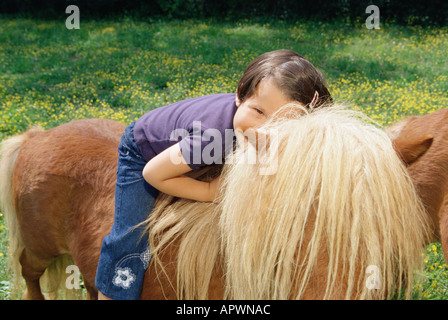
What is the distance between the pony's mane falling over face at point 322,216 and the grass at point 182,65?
2.30 m

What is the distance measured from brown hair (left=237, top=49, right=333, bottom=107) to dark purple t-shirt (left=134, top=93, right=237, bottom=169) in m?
0.17

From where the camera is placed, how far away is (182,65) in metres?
8.98

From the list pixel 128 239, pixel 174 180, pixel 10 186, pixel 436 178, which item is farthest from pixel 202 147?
pixel 10 186

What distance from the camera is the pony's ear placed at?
1489 mm

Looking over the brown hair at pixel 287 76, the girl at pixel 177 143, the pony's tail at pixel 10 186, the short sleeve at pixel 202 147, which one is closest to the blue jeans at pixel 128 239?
the girl at pixel 177 143

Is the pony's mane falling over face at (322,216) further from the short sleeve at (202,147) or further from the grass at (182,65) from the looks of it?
the grass at (182,65)

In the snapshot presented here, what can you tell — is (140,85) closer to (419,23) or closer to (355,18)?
(355,18)

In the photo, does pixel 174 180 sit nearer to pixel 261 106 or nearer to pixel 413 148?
pixel 261 106

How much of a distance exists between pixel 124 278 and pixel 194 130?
0.76 m

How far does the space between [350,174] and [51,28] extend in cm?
1327
